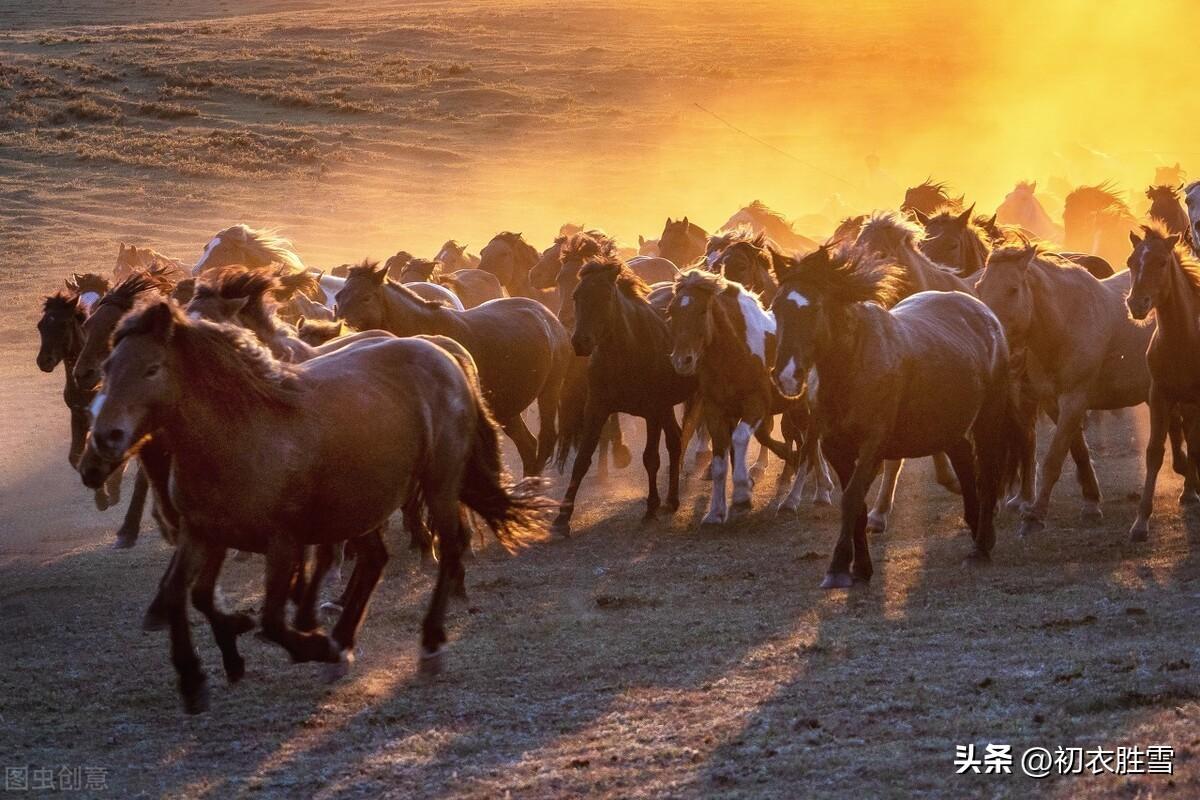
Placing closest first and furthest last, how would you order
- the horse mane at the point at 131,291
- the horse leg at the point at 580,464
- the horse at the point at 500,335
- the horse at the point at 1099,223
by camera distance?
the horse mane at the point at 131,291 → the horse leg at the point at 580,464 → the horse at the point at 500,335 → the horse at the point at 1099,223

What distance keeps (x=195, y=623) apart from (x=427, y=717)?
8.38 feet

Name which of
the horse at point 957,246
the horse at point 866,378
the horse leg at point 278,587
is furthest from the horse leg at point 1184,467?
the horse leg at point 278,587

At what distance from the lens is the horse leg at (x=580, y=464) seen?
38.5ft

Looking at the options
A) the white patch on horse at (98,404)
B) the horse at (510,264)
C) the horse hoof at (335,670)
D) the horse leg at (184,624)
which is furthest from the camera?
the horse at (510,264)

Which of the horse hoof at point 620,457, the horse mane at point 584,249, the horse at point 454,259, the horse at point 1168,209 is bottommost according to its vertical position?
the horse hoof at point 620,457

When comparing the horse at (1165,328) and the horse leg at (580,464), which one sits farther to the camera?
the horse leg at (580,464)

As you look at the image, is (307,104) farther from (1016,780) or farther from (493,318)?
(1016,780)

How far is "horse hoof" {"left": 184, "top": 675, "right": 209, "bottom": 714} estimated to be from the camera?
7.02 m

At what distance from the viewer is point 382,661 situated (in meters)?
8.06

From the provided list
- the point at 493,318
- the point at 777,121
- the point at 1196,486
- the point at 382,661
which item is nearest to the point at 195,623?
the point at 382,661

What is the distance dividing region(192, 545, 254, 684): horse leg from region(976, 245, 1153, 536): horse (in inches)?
226

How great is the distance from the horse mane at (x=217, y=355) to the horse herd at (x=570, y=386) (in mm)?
12

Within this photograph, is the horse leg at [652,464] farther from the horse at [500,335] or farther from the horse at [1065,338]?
the horse at [1065,338]

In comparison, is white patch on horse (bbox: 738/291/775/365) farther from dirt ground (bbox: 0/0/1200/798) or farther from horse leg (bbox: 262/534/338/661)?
horse leg (bbox: 262/534/338/661)
